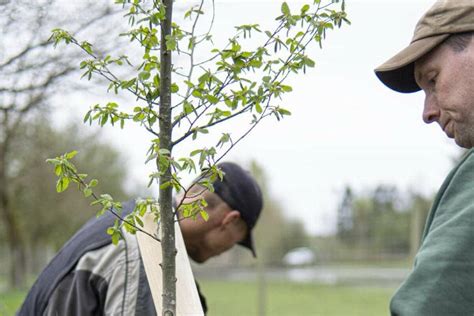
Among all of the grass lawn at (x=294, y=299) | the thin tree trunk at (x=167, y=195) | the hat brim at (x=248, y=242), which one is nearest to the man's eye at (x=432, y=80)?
the thin tree trunk at (x=167, y=195)

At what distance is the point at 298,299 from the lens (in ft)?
74.6

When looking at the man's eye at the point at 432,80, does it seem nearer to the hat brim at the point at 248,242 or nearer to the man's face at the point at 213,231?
the man's face at the point at 213,231

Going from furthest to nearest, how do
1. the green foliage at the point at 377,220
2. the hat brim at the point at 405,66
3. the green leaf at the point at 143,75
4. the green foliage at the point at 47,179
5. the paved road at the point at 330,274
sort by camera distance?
the paved road at the point at 330,274 < the green foliage at the point at 377,220 < the green foliage at the point at 47,179 < the hat brim at the point at 405,66 < the green leaf at the point at 143,75

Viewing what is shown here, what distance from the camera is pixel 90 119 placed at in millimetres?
2225

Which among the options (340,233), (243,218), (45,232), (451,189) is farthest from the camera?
(45,232)

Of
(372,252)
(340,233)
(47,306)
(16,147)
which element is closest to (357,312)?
(340,233)

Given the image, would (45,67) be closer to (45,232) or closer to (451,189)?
(451,189)

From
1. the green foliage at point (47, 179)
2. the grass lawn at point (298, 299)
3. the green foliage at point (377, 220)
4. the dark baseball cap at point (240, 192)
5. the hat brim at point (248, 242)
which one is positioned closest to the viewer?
the dark baseball cap at point (240, 192)

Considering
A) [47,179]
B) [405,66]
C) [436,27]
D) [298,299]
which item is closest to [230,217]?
[405,66]

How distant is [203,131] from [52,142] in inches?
455

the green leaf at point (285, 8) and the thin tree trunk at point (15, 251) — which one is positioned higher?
the green leaf at point (285, 8)

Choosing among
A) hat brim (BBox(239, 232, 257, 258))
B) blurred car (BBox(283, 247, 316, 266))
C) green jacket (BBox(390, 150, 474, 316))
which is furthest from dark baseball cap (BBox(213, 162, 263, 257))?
blurred car (BBox(283, 247, 316, 266))

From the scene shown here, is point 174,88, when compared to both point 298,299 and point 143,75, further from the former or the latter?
point 298,299

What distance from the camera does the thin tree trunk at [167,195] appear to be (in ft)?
7.23
